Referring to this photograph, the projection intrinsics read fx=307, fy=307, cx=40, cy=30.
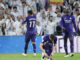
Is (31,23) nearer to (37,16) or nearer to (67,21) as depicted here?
(67,21)

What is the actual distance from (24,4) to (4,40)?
8.59ft

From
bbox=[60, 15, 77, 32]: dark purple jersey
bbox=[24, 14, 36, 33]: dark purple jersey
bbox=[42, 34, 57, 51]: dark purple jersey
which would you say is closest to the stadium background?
bbox=[24, 14, 36, 33]: dark purple jersey

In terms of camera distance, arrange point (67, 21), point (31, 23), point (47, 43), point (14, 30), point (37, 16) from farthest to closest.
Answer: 1. point (37, 16)
2. point (14, 30)
3. point (31, 23)
4. point (67, 21)
5. point (47, 43)

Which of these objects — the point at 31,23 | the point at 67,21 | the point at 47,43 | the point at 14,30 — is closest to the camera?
the point at 47,43

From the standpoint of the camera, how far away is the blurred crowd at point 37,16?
1566 cm

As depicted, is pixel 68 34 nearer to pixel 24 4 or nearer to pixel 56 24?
pixel 56 24

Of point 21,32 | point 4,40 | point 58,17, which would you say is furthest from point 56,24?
point 4,40

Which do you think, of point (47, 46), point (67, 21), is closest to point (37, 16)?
point (67, 21)

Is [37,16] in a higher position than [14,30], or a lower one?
higher

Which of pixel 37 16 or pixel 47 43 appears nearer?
pixel 47 43

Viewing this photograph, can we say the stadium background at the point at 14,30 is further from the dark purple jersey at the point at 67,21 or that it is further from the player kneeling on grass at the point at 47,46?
the player kneeling on grass at the point at 47,46

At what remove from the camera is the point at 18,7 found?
16922mm

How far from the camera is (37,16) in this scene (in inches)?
665

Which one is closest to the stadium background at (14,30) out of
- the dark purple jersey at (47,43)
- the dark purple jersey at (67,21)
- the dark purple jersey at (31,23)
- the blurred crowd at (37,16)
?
the blurred crowd at (37,16)
